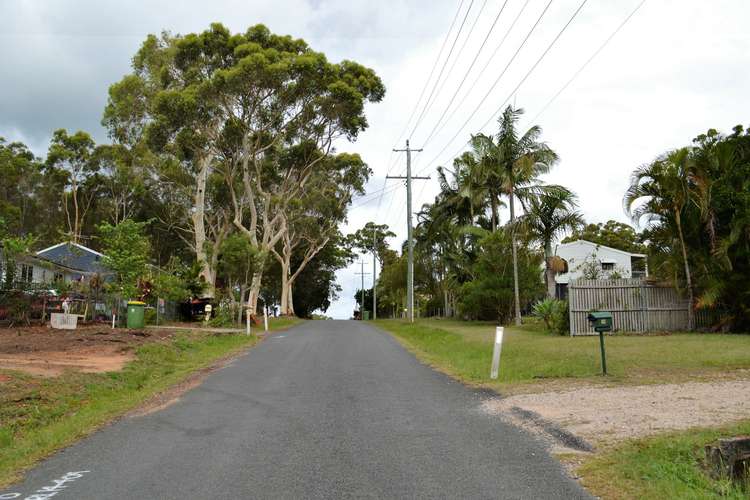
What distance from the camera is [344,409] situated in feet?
29.7

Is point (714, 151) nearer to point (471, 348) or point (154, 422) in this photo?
point (471, 348)

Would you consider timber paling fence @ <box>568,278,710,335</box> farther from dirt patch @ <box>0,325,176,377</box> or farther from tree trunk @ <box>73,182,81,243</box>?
tree trunk @ <box>73,182,81,243</box>

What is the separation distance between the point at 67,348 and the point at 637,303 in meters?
18.3

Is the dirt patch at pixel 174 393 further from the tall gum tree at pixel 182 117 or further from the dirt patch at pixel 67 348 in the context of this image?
the tall gum tree at pixel 182 117

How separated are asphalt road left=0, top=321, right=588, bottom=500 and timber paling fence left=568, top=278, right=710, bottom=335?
510 inches

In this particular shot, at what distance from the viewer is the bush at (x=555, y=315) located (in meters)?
22.5

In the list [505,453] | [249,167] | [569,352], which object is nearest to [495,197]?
[249,167]

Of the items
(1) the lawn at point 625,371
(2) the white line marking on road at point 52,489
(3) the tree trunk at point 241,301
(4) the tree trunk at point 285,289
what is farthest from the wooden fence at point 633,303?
(4) the tree trunk at point 285,289

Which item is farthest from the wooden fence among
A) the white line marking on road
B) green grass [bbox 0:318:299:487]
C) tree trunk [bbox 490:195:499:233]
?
the white line marking on road

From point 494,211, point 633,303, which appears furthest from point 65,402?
point 494,211

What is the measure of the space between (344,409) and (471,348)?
936cm

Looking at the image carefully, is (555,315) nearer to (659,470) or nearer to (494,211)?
(494,211)

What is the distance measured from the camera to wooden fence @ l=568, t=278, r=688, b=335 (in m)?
22.2

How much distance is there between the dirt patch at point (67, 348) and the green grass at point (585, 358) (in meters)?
7.66
